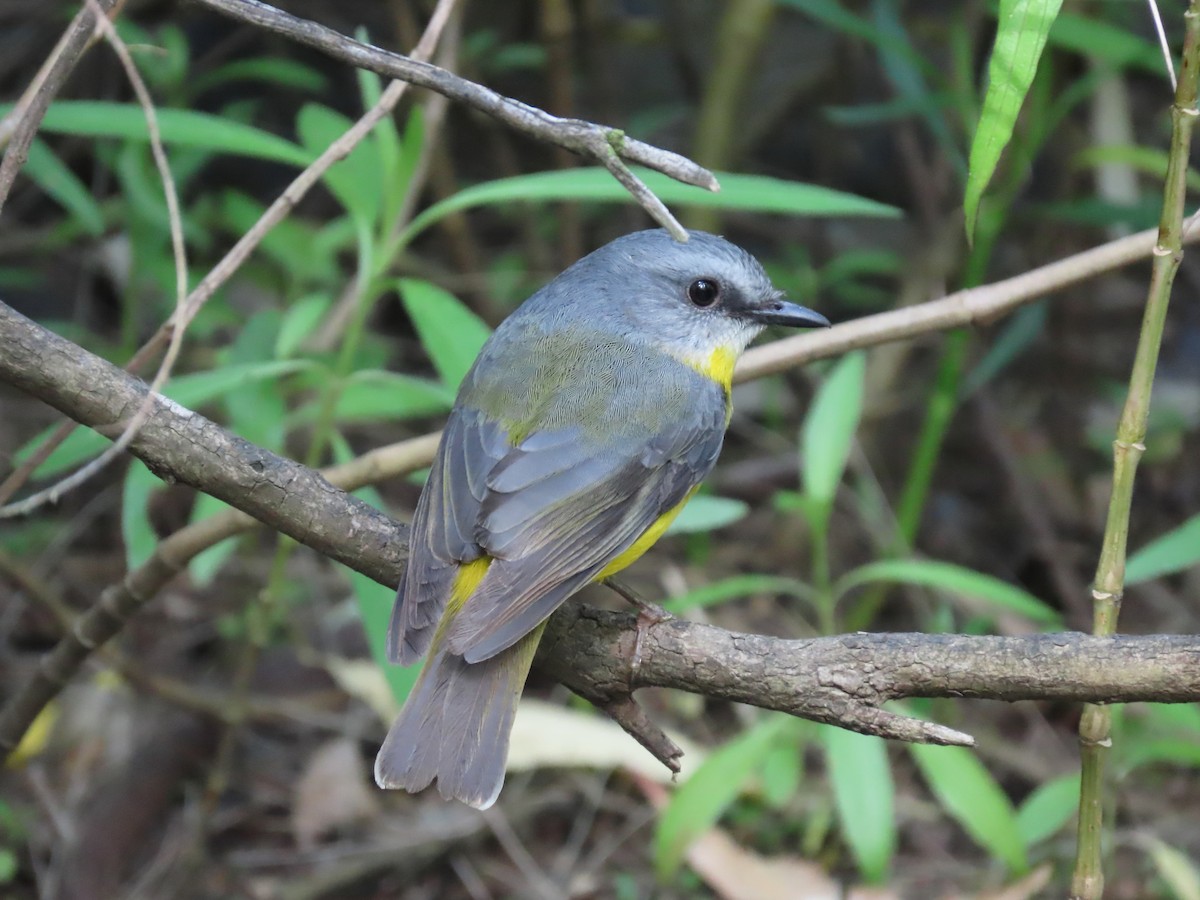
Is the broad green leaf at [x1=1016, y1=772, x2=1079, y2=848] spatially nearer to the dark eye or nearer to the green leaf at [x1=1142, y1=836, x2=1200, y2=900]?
the green leaf at [x1=1142, y1=836, x2=1200, y2=900]

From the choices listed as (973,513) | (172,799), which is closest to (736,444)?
(973,513)

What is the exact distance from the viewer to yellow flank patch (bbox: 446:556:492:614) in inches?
111

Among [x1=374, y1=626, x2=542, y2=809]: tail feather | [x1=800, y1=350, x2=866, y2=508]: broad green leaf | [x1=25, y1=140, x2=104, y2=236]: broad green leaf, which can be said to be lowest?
[x1=374, y1=626, x2=542, y2=809]: tail feather

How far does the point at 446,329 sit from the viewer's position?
11.0 ft

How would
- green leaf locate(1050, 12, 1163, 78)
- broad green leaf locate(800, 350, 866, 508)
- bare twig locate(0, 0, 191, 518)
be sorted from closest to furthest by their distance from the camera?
bare twig locate(0, 0, 191, 518)
broad green leaf locate(800, 350, 866, 508)
green leaf locate(1050, 12, 1163, 78)

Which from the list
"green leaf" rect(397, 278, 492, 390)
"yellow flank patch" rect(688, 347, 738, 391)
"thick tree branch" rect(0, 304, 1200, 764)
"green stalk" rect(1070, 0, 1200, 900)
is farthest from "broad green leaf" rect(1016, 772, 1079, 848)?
"green leaf" rect(397, 278, 492, 390)

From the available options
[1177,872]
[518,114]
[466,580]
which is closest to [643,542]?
[466,580]

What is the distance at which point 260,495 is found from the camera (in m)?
2.47

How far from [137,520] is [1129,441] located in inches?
87.8

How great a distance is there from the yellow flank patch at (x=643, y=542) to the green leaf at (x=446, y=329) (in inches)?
24.0

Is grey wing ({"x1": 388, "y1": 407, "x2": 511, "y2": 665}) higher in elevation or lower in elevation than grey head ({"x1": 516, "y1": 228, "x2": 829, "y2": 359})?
lower

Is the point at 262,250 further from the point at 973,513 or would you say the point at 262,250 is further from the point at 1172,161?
the point at 1172,161

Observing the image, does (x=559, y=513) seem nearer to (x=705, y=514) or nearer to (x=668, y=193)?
(x=705, y=514)

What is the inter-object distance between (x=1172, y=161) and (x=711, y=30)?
4.79 meters
